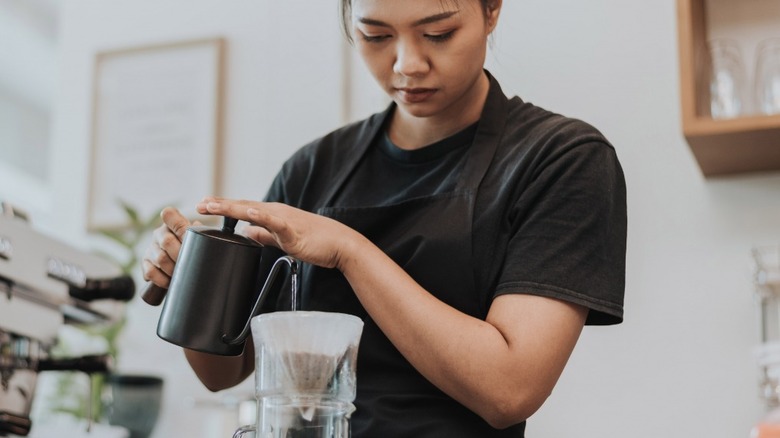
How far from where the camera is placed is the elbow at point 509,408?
1.07 metres

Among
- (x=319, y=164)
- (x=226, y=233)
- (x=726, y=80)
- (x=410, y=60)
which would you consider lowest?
(x=226, y=233)

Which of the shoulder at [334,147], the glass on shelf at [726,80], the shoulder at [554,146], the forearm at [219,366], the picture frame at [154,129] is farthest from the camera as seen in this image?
the picture frame at [154,129]

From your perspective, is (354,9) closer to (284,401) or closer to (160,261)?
(160,261)

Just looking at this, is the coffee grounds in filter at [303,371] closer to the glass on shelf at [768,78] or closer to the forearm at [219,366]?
the forearm at [219,366]

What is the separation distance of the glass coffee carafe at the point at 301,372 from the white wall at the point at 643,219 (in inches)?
47.9

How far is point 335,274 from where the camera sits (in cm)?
125

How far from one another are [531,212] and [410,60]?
0.75 feet

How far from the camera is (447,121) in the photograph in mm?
1324

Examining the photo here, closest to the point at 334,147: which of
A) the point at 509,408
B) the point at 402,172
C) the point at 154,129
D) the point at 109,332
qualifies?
the point at 402,172

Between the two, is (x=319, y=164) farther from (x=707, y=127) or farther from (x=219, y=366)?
(x=707, y=127)

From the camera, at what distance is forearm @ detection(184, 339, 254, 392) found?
1294 mm

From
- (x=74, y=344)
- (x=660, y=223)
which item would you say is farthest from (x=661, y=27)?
(x=74, y=344)

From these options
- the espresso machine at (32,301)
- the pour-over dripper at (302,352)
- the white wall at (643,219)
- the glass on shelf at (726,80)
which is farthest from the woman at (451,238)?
the white wall at (643,219)

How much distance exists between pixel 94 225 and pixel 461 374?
186cm
